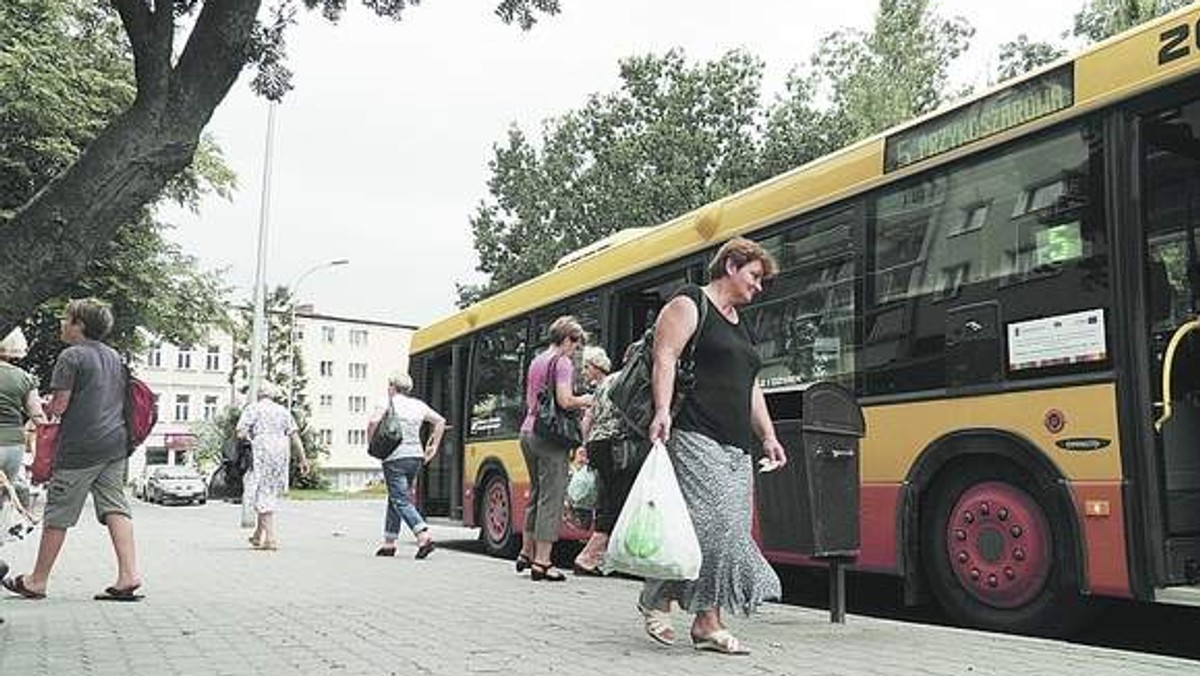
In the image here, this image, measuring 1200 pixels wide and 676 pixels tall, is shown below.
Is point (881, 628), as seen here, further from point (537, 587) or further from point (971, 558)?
point (537, 587)

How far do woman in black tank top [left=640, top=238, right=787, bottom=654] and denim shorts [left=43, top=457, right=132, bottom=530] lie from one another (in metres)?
3.69

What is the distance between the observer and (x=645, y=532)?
5.11 metres

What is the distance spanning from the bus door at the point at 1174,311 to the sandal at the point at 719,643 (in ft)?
7.43

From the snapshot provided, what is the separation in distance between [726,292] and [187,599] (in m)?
4.36

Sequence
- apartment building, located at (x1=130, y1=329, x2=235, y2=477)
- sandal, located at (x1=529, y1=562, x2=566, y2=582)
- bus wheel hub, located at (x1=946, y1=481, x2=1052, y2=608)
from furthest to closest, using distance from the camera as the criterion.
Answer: apartment building, located at (x1=130, y1=329, x2=235, y2=477) → sandal, located at (x1=529, y1=562, x2=566, y2=582) → bus wheel hub, located at (x1=946, y1=481, x2=1052, y2=608)

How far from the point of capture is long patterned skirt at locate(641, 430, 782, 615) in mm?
5391

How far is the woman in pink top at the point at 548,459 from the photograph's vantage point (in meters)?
9.02

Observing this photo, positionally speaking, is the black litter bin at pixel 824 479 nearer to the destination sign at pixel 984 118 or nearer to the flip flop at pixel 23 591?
the destination sign at pixel 984 118

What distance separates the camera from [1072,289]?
6.26 meters

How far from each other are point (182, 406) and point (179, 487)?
4820cm

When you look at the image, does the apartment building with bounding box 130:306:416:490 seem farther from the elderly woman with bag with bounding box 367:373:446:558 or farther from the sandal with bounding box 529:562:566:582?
the sandal with bounding box 529:562:566:582

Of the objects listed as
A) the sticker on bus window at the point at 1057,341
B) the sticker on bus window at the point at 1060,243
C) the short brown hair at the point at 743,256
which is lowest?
the sticker on bus window at the point at 1057,341

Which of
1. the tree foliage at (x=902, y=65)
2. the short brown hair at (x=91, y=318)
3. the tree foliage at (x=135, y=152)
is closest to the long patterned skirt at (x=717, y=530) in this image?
the tree foliage at (x=135, y=152)

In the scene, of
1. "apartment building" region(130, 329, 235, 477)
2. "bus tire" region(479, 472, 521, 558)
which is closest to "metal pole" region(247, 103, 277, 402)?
"bus tire" region(479, 472, 521, 558)
